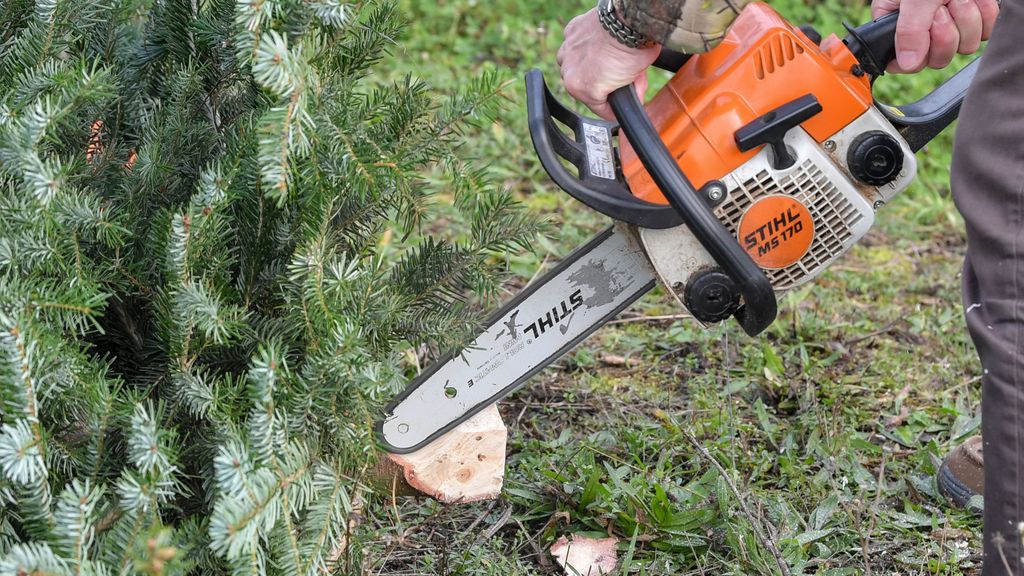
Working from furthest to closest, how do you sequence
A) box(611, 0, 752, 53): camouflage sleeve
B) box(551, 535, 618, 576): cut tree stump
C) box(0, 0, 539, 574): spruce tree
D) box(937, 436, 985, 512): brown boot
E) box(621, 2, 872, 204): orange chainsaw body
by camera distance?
box(937, 436, 985, 512): brown boot
box(551, 535, 618, 576): cut tree stump
box(621, 2, 872, 204): orange chainsaw body
box(611, 0, 752, 53): camouflage sleeve
box(0, 0, 539, 574): spruce tree

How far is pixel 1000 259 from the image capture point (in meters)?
1.41

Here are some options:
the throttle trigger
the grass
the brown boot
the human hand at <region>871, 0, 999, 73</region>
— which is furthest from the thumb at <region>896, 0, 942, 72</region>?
the brown boot

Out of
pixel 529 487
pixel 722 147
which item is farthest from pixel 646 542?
pixel 722 147

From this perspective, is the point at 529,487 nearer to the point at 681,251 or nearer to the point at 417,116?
the point at 681,251

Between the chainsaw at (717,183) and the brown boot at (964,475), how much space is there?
2.12 ft

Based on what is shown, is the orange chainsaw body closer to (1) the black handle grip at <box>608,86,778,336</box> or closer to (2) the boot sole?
(1) the black handle grip at <box>608,86,778,336</box>

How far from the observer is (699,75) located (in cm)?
197

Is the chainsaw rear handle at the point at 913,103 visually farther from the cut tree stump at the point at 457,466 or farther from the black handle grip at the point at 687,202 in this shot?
the cut tree stump at the point at 457,466

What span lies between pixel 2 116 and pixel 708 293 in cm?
125

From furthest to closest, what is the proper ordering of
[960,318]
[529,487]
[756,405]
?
[960,318] < [756,405] < [529,487]

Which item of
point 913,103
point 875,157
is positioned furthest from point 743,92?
point 913,103

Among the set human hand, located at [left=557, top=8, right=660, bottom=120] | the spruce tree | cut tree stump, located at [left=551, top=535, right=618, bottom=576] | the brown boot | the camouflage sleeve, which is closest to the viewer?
the spruce tree

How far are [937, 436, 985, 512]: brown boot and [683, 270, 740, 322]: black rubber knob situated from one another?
0.76m

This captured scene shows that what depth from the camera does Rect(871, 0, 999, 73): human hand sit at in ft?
6.50
